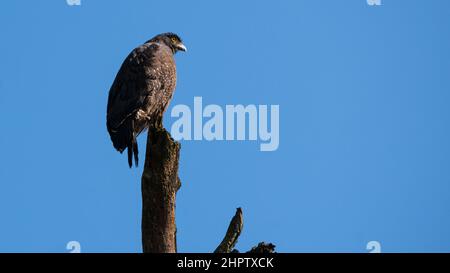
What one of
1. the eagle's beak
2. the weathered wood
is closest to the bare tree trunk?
the weathered wood

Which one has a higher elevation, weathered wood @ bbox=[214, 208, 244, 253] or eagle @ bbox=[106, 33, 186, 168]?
eagle @ bbox=[106, 33, 186, 168]

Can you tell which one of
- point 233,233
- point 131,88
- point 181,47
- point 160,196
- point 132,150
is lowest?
point 233,233

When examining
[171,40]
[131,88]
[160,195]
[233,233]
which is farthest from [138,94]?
[233,233]

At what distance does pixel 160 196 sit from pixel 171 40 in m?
5.27

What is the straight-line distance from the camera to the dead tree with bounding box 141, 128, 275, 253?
7352mm

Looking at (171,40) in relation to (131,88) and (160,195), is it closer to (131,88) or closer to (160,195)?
(131,88)

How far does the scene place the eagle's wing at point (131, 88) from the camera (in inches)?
384

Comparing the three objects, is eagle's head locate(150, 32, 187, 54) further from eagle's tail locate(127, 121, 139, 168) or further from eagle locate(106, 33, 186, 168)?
eagle's tail locate(127, 121, 139, 168)

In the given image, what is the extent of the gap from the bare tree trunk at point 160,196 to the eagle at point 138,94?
5.83 feet

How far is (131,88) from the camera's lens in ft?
33.4
